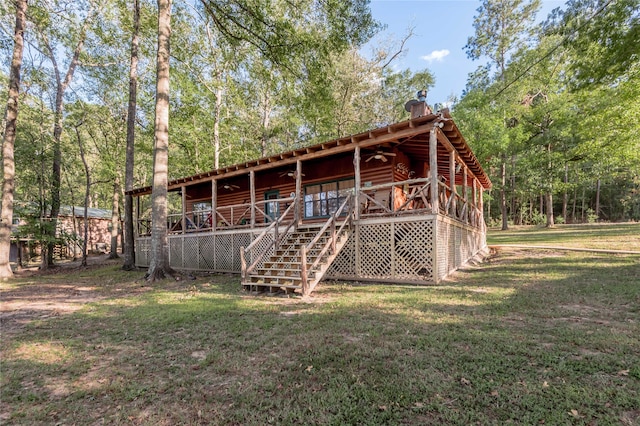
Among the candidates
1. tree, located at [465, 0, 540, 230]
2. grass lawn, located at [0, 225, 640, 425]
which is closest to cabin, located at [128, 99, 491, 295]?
grass lawn, located at [0, 225, 640, 425]

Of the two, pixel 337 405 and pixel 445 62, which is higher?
pixel 445 62

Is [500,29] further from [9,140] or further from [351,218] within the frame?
[9,140]

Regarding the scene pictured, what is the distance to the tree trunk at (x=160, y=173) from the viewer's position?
9.92 m

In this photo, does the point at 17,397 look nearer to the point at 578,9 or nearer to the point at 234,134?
the point at 578,9

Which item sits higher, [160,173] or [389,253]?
[160,173]

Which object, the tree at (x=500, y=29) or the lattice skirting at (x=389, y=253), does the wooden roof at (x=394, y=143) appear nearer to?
the lattice skirting at (x=389, y=253)

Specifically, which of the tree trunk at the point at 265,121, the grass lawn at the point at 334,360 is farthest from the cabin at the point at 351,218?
the tree trunk at the point at 265,121

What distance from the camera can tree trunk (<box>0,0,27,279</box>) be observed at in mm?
11680

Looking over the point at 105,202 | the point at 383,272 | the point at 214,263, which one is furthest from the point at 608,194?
the point at 105,202

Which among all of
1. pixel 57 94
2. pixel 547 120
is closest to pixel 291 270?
pixel 57 94

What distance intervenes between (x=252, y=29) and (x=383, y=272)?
32.1 feet

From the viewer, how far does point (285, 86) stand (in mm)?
13328

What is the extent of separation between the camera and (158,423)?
242cm

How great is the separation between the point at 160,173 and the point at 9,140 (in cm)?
724
